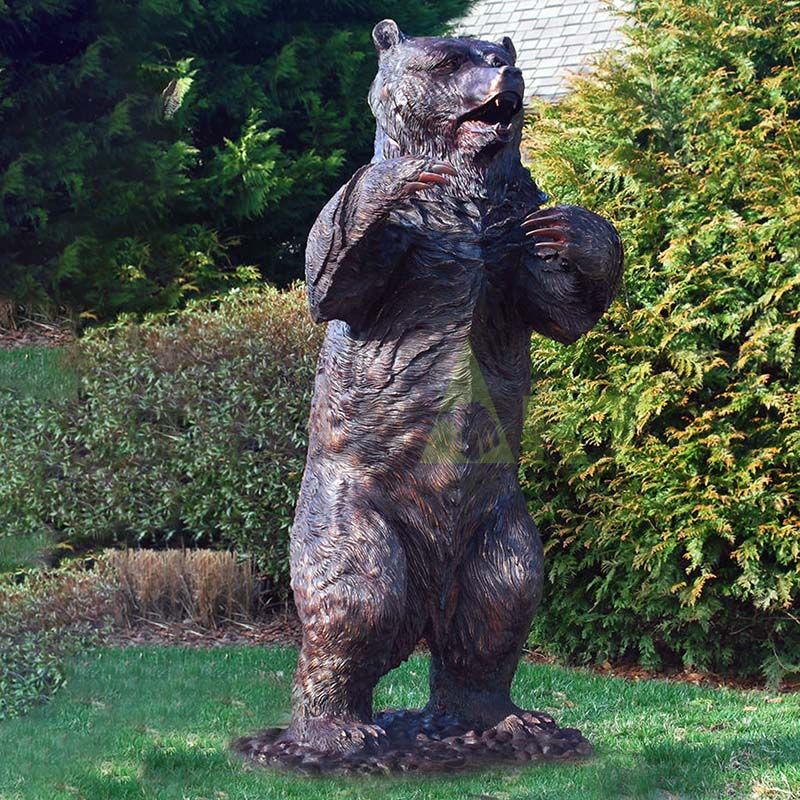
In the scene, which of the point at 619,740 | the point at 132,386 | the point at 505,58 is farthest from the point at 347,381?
the point at 132,386

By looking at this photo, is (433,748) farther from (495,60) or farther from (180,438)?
(180,438)

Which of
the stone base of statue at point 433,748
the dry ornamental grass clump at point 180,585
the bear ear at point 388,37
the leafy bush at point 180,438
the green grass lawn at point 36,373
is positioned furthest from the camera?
the green grass lawn at point 36,373

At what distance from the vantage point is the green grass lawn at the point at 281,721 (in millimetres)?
3910

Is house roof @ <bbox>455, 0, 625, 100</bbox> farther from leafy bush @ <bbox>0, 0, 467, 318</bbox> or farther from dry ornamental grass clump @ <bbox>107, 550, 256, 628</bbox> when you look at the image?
dry ornamental grass clump @ <bbox>107, 550, 256, 628</bbox>

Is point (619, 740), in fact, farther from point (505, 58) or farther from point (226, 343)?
point (226, 343)

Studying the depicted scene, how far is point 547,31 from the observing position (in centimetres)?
1468

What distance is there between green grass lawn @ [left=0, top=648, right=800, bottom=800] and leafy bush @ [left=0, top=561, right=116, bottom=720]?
19 centimetres

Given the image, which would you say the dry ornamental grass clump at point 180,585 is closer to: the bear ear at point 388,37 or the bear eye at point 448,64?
the bear ear at point 388,37

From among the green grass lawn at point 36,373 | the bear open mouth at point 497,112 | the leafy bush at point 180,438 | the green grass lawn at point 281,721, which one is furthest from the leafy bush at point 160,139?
the bear open mouth at point 497,112

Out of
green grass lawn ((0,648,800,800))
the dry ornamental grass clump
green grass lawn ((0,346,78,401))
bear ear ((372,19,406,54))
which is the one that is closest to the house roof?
green grass lawn ((0,346,78,401))

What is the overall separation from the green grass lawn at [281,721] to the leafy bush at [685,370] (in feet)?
1.75

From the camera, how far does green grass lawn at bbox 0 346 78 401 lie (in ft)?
30.4

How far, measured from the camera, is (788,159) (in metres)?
6.96

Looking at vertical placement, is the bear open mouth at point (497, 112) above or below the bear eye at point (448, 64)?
below
